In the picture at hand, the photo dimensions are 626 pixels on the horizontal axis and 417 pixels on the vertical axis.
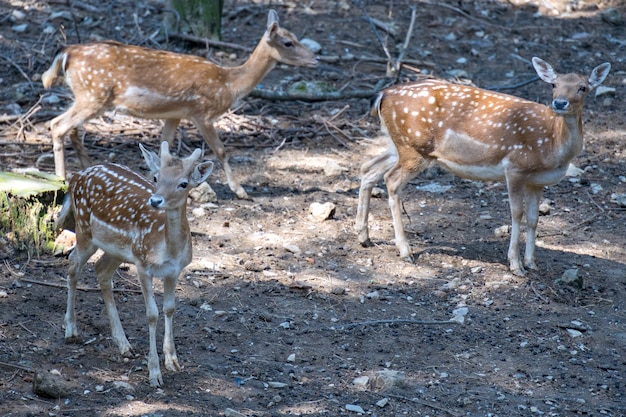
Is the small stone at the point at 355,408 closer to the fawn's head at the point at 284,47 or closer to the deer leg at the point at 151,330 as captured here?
the deer leg at the point at 151,330

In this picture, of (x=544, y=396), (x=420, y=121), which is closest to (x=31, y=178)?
(x=420, y=121)

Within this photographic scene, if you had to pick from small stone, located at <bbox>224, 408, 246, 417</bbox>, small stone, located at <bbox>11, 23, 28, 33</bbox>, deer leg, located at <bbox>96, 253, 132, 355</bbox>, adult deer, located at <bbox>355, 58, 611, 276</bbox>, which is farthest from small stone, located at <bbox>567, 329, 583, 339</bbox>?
small stone, located at <bbox>11, 23, 28, 33</bbox>

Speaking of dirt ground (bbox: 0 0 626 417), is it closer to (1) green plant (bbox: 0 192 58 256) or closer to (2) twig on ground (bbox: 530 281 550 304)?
(2) twig on ground (bbox: 530 281 550 304)

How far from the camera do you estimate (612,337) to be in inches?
261

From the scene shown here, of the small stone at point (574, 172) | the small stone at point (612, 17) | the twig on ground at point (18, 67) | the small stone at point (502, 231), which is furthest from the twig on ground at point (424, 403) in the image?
the small stone at point (612, 17)

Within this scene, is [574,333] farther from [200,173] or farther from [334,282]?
[200,173]

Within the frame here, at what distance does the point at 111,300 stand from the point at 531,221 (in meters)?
3.81

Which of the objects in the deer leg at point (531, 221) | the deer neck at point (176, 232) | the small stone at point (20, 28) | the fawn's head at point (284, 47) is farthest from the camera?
the small stone at point (20, 28)

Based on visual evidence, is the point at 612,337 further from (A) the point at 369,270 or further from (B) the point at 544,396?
(A) the point at 369,270

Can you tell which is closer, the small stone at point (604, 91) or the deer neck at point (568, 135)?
the deer neck at point (568, 135)

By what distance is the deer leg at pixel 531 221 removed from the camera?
777cm

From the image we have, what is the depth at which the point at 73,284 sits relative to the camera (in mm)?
6012

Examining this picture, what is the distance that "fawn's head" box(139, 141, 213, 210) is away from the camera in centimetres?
527

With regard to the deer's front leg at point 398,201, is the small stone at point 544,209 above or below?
below
